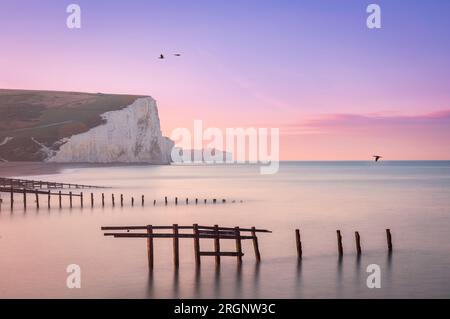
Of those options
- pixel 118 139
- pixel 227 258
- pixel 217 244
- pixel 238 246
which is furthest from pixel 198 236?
pixel 118 139

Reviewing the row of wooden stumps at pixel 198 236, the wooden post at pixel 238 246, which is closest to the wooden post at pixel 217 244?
the row of wooden stumps at pixel 198 236

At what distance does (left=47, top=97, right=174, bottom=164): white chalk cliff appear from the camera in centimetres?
17225

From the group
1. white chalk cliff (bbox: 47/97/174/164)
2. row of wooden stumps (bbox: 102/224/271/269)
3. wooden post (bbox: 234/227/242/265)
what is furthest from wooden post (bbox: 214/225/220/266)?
white chalk cliff (bbox: 47/97/174/164)

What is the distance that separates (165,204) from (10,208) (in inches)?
591

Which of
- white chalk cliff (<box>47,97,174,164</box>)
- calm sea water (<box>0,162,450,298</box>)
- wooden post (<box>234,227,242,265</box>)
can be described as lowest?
calm sea water (<box>0,162,450,298</box>)

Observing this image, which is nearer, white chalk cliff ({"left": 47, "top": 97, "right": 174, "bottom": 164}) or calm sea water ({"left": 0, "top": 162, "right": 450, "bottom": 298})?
calm sea water ({"left": 0, "top": 162, "right": 450, "bottom": 298})

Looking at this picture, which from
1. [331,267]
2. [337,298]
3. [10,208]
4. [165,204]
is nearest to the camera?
[337,298]

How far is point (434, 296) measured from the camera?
22.3 metres

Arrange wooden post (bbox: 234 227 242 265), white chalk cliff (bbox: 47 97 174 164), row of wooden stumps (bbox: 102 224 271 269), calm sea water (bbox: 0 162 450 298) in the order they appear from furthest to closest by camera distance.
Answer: white chalk cliff (bbox: 47 97 174 164), wooden post (bbox: 234 227 242 265), row of wooden stumps (bbox: 102 224 271 269), calm sea water (bbox: 0 162 450 298)

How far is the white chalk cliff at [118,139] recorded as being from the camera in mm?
172250

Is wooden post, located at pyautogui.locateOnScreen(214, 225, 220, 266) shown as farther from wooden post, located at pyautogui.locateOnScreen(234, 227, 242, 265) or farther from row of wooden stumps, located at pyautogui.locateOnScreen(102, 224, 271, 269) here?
wooden post, located at pyautogui.locateOnScreen(234, 227, 242, 265)

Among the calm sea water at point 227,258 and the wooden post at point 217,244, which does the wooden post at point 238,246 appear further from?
the wooden post at point 217,244
